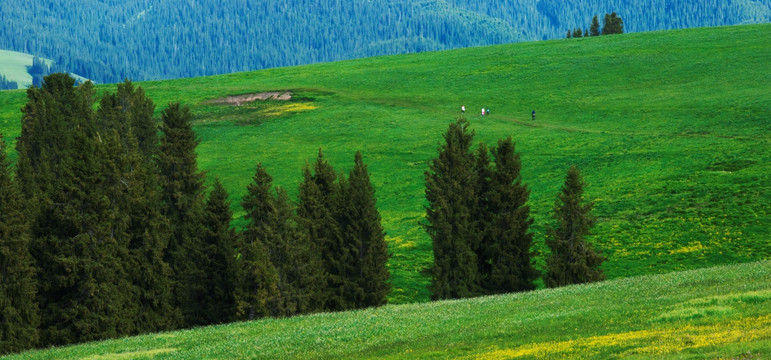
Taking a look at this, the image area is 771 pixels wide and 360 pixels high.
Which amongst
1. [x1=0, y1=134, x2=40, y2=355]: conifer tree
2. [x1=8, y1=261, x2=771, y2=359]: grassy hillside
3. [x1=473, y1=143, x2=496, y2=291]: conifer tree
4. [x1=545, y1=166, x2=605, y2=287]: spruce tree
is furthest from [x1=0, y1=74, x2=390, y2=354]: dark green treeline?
[x1=545, y1=166, x2=605, y2=287]: spruce tree

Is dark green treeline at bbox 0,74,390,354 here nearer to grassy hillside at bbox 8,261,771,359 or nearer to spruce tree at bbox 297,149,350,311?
spruce tree at bbox 297,149,350,311

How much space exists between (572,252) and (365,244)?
1502 cm

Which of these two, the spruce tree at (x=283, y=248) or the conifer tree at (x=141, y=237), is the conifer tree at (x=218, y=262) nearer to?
the spruce tree at (x=283, y=248)

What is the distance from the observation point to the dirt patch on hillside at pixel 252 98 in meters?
128

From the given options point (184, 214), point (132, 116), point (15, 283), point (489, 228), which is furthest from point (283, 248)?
point (132, 116)

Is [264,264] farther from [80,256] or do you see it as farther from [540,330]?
[540,330]

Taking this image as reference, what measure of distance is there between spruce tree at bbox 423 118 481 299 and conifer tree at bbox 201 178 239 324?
14442 mm

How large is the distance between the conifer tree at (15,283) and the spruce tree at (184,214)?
9.86 metres

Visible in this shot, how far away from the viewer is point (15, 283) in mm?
50375

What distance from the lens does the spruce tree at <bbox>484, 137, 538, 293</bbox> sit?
58.2 m

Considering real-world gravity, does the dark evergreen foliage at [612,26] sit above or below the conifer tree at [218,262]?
above

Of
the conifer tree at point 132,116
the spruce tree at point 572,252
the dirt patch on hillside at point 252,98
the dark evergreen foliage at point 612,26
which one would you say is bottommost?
the spruce tree at point 572,252

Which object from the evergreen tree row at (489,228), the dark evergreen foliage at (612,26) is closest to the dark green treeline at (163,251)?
the evergreen tree row at (489,228)

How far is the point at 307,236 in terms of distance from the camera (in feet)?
186
